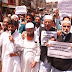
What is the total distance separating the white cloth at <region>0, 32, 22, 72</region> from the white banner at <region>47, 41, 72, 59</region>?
745 millimetres

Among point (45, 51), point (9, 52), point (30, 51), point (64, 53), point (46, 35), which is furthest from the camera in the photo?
point (9, 52)

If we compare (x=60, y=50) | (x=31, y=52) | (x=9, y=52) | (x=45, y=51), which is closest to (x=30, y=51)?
(x=31, y=52)

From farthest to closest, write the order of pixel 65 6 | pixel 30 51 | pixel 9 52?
pixel 65 6 < pixel 9 52 < pixel 30 51

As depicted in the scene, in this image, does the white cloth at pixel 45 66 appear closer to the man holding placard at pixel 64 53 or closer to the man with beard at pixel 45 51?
the man with beard at pixel 45 51

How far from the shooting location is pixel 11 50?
2.28 metres

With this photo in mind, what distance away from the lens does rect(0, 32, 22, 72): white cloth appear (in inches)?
89.7

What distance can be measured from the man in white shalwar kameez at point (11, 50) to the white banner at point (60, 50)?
2.44ft

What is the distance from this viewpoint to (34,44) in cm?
219

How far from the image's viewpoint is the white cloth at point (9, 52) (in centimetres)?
228

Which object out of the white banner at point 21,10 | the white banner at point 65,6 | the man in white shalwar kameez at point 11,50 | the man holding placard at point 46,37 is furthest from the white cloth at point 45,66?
the white banner at point 21,10

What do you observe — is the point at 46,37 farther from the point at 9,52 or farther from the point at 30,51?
the point at 9,52

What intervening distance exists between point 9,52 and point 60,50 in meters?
1.09

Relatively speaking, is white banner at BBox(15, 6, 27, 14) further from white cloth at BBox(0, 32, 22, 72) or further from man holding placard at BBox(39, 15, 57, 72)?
man holding placard at BBox(39, 15, 57, 72)

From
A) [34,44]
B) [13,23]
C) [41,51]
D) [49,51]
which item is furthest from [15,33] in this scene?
[49,51]
